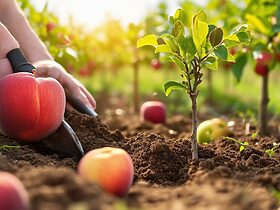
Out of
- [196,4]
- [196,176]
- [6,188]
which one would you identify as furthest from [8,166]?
[196,4]

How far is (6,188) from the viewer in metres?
1.81

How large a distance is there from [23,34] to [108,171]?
1.96 metres

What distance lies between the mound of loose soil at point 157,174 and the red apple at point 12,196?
1.5 inches

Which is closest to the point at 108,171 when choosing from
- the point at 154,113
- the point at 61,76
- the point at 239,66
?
the point at 61,76

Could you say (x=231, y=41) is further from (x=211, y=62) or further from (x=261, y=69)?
(x=261, y=69)

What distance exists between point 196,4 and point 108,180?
4.95m

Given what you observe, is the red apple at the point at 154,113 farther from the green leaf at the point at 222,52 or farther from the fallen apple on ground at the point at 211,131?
the green leaf at the point at 222,52

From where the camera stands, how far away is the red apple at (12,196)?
1789 millimetres

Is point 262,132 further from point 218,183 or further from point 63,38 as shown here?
point 218,183

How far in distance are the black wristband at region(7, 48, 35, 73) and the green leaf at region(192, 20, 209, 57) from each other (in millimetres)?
999

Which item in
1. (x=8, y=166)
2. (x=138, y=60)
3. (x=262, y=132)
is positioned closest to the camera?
(x=8, y=166)

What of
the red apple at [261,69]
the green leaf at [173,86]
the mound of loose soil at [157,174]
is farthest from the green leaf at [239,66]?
the green leaf at [173,86]

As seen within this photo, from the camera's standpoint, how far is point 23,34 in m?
3.96

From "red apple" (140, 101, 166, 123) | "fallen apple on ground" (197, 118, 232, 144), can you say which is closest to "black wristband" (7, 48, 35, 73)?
"fallen apple on ground" (197, 118, 232, 144)
